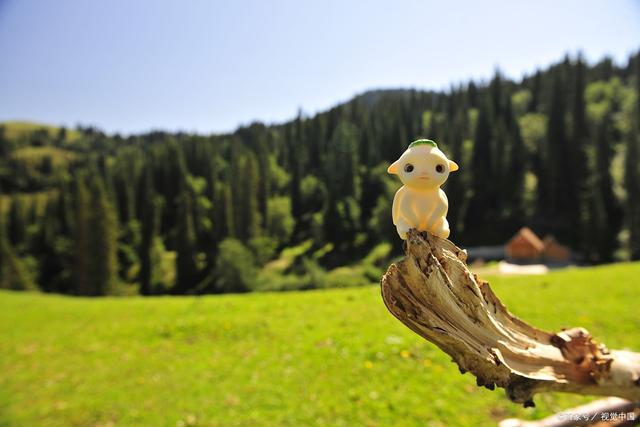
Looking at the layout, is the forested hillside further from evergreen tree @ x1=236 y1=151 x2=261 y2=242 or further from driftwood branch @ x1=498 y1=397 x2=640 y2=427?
driftwood branch @ x1=498 y1=397 x2=640 y2=427

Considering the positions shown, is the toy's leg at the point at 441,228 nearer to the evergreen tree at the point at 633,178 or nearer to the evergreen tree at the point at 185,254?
the evergreen tree at the point at 633,178

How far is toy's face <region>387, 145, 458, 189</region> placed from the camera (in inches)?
73.9

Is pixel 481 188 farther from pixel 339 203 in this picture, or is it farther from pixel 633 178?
pixel 339 203

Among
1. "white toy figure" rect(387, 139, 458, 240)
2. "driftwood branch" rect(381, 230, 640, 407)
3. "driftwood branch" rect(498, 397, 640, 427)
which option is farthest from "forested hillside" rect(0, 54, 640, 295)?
"white toy figure" rect(387, 139, 458, 240)

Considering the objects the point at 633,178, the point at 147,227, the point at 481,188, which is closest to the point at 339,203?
the point at 481,188

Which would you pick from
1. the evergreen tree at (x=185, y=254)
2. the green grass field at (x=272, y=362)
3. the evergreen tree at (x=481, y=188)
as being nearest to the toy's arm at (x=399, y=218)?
the green grass field at (x=272, y=362)

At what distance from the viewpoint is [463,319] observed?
1896 mm

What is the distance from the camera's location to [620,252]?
40.6m

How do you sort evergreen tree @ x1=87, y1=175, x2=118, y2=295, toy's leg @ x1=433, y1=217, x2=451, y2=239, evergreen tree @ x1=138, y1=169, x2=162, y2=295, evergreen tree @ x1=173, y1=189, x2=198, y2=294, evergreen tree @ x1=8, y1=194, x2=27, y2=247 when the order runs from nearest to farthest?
toy's leg @ x1=433, y1=217, x2=451, y2=239, evergreen tree @ x1=87, y1=175, x2=118, y2=295, evergreen tree @ x1=138, y1=169, x2=162, y2=295, evergreen tree @ x1=173, y1=189, x2=198, y2=294, evergreen tree @ x1=8, y1=194, x2=27, y2=247

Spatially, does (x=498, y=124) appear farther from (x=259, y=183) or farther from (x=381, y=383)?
(x=381, y=383)

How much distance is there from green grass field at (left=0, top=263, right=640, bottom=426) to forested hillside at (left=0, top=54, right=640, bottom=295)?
18388mm

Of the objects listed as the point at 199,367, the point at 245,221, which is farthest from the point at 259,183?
the point at 199,367

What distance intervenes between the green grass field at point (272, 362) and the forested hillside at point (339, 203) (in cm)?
1839

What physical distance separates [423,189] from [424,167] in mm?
115
